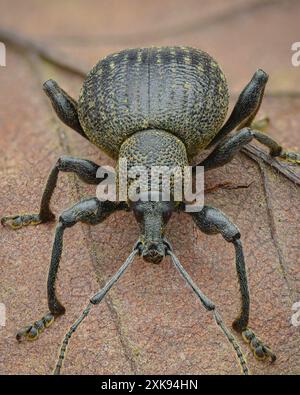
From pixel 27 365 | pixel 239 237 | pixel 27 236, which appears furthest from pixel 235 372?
pixel 27 236

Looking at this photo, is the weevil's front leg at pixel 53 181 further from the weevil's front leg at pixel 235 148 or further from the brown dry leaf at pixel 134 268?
the weevil's front leg at pixel 235 148

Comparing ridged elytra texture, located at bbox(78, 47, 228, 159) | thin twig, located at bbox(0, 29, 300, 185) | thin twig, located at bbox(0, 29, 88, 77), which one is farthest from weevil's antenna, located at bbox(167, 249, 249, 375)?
thin twig, located at bbox(0, 29, 88, 77)

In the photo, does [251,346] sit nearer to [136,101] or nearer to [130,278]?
[130,278]

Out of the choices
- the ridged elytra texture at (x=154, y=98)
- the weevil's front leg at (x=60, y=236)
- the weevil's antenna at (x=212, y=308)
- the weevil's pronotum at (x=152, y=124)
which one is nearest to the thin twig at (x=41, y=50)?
the weevil's pronotum at (x=152, y=124)

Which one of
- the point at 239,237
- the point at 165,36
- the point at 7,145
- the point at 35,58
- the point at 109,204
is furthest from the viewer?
the point at 165,36

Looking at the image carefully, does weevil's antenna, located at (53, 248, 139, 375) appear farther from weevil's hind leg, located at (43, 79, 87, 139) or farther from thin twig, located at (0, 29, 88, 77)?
thin twig, located at (0, 29, 88, 77)

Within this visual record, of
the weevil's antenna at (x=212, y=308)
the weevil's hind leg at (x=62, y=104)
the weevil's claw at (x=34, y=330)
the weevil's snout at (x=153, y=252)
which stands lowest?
the weevil's claw at (x=34, y=330)
